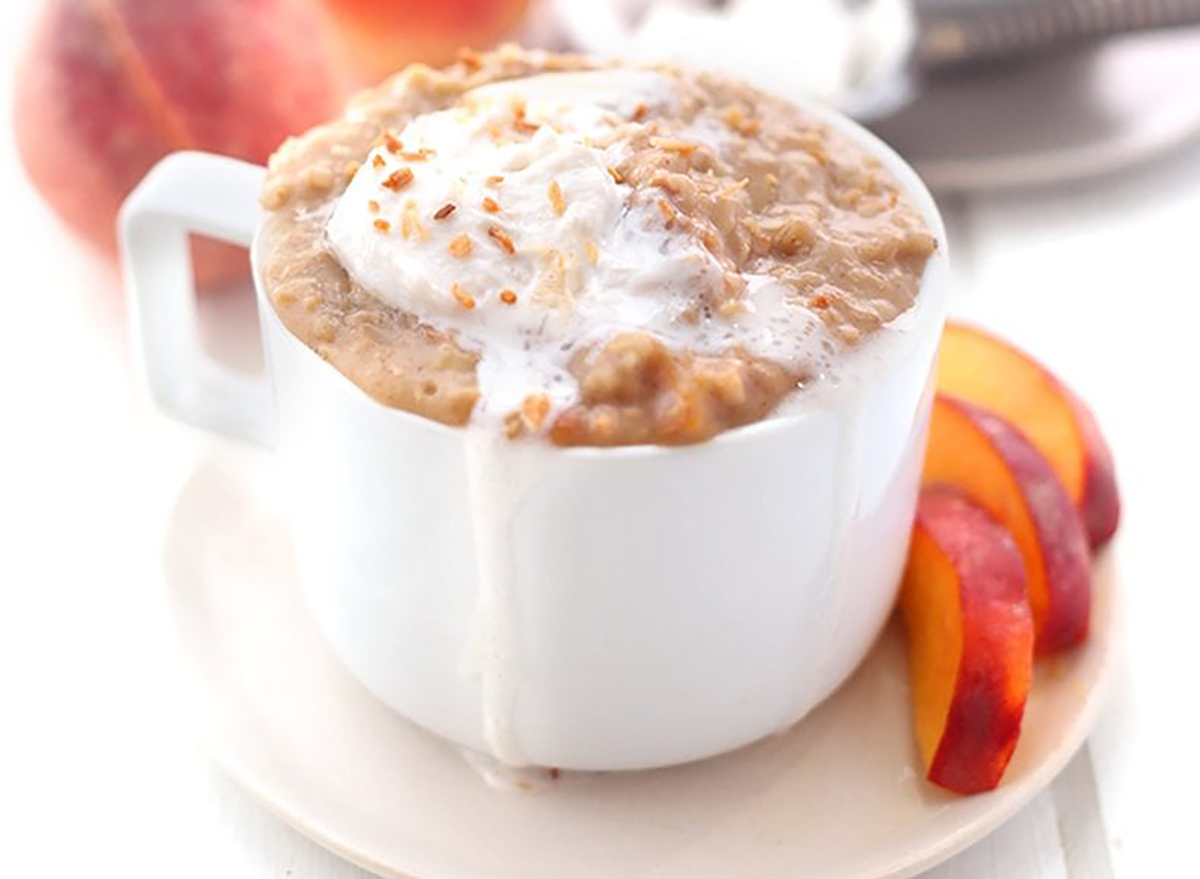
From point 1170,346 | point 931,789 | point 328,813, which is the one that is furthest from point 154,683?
point 1170,346

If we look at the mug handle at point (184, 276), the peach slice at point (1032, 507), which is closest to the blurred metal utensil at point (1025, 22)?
the peach slice at point (1032, 507)

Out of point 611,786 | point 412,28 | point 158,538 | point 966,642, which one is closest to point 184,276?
point 158,538

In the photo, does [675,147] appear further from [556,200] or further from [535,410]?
[535,410]

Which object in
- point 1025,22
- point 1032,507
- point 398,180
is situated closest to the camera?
point 398,180

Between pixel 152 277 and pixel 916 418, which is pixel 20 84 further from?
pixel 916 418

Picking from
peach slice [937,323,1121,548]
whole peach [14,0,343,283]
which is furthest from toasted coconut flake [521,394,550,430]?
whole peach [14,0,343,283]
